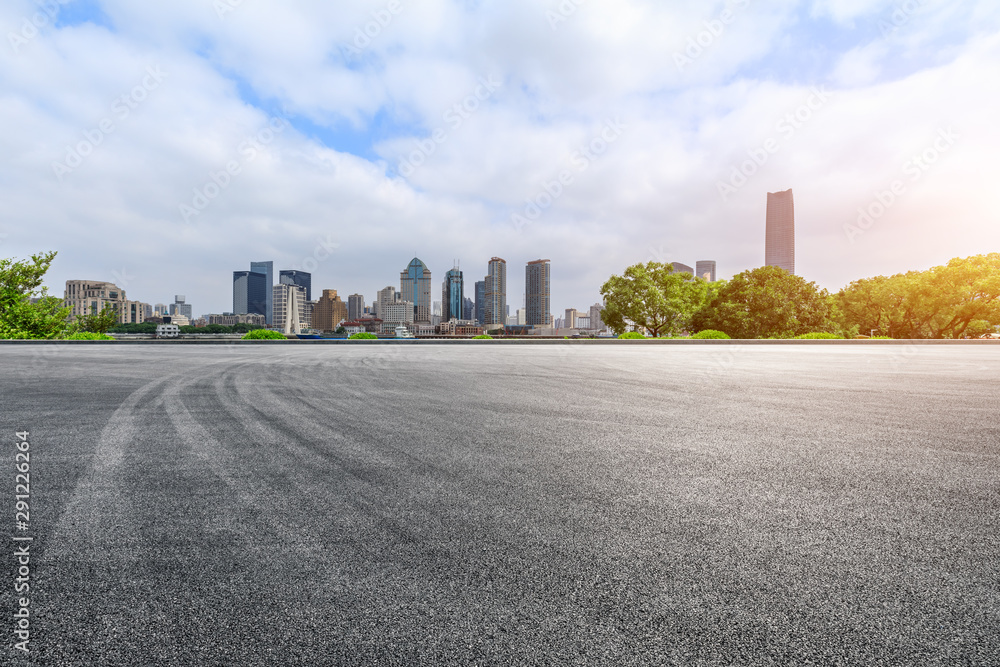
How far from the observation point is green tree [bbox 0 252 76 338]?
30828 mm

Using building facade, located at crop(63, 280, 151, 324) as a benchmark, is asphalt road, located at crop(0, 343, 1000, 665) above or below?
below

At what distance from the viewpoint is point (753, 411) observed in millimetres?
7000

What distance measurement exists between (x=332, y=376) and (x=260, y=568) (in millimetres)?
9293

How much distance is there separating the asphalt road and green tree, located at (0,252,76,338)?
35.0 metres

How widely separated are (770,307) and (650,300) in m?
10.3

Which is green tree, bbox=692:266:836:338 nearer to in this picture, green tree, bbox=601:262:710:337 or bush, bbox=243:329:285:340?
green tree, bbox=601:262:710:337

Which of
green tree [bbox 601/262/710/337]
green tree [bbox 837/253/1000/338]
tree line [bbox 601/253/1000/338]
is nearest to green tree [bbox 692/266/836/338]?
tree line [bbox 601/253/1000/338]

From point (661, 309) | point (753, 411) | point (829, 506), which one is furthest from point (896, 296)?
point (829, 506)

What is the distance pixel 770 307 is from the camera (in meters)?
42.8

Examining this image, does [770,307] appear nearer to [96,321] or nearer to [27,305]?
[27,305]

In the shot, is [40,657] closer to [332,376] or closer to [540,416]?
[540,416]

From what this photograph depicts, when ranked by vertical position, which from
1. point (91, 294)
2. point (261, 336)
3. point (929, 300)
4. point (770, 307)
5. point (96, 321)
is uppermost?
point (91, 294)

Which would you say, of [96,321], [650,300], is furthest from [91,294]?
[650,300]

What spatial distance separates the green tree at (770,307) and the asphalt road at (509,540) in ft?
133
